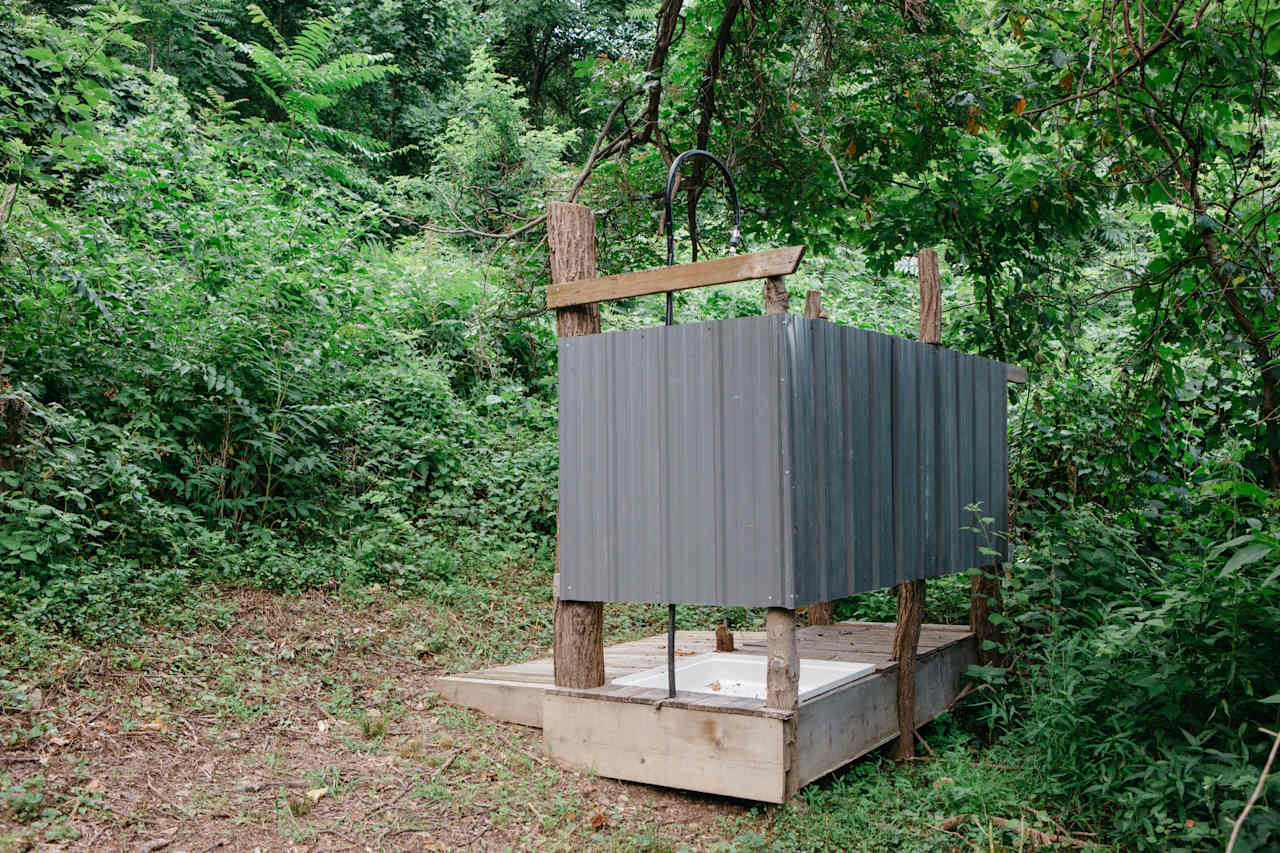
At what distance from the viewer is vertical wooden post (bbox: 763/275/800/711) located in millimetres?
4055

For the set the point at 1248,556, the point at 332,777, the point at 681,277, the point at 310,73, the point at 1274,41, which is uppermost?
the point at 310,73

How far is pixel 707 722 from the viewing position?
4.23 metres

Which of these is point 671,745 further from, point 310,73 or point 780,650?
point 310,73

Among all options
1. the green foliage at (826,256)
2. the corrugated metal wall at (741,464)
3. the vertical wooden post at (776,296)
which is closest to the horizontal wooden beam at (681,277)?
the vertical wooden post at (776,296)

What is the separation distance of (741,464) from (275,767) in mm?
2631

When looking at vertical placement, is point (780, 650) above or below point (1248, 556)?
below

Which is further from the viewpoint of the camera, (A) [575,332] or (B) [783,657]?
(A) [575,332]

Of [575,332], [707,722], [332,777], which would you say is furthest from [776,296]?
[332,777]

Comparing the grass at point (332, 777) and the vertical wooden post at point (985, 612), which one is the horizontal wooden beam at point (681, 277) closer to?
the grass at point (332, 777)

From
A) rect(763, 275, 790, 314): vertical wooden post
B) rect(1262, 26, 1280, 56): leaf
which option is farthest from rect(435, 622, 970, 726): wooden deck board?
rect(1262, 26, 1280, 56): leaf

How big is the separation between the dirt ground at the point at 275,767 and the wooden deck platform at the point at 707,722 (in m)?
0.13

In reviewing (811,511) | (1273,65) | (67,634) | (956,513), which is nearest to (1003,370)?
(956,513)

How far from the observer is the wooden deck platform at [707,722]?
4.09 metres

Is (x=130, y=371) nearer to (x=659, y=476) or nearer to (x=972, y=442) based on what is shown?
(x=659, y=476)
